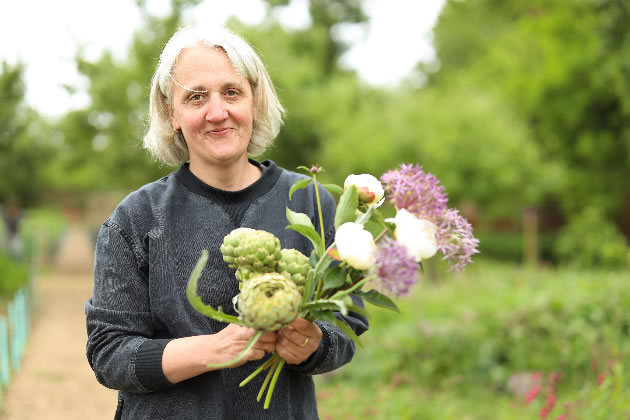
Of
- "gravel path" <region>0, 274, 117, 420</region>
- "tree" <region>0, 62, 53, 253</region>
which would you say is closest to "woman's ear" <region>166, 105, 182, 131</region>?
"gravel path" <region>0, 274, 117, 420</region>

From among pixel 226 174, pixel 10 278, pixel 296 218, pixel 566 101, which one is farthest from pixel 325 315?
pixel 566 101

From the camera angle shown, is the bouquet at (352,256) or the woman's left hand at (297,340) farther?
the woman's left hand at (297,340)

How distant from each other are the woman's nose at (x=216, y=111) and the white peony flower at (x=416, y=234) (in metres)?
0.57

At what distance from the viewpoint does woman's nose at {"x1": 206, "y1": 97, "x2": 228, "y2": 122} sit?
5.67 ft

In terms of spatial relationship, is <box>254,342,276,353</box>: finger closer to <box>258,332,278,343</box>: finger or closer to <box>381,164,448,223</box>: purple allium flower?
<box>258,332,278,343</box>: finger

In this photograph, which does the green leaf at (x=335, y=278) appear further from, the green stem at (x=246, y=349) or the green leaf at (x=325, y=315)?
the green stem at (x=246, y=349)

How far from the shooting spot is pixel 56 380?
7047 millimetres

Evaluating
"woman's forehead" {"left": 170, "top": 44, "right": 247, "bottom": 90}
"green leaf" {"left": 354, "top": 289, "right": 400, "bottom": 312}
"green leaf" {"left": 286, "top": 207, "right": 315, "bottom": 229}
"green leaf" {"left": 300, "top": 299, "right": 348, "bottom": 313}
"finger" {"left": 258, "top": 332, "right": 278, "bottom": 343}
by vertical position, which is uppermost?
"woman's forehead" {"left": 170, "top": 44, "right": 247, "bottom": 90}

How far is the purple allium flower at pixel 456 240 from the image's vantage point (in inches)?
57.3

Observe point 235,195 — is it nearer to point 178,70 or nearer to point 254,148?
point 254,148

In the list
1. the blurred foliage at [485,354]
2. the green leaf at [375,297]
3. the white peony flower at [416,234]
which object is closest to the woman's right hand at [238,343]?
the green leaf at [375,297]

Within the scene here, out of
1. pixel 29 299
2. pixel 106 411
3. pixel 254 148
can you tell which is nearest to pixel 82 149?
pixel 29 299

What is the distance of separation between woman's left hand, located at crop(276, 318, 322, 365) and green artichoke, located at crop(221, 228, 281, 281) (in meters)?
0.14

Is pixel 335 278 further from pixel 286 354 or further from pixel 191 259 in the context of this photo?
pixel 191 259
